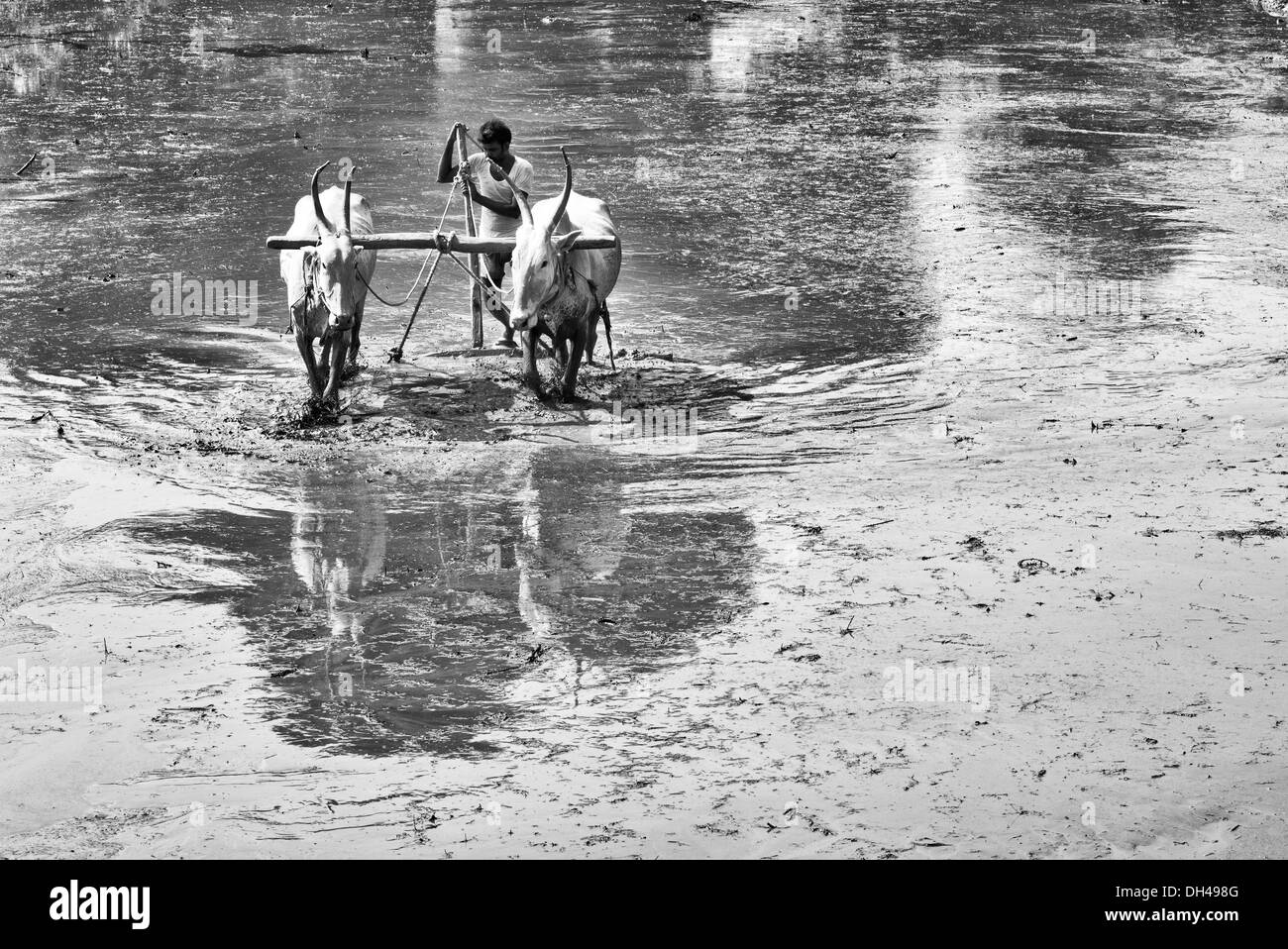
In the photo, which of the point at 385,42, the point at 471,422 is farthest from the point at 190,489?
the point at 385,42

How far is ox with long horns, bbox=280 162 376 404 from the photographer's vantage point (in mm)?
10609

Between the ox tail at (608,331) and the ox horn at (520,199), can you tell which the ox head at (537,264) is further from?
the ox tail at (608,331)

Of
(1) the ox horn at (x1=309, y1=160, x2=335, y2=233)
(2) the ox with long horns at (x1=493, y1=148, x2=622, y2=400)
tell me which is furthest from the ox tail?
(1) the ox horn at (x1=309, y1=160, x2=335, y2=233)

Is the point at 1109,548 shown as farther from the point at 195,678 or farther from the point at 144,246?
the point at 144,246

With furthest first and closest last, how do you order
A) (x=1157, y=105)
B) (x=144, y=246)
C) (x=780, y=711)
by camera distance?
(x=1157, y=105) → (x=144, y=246) → (x=780, y=711)

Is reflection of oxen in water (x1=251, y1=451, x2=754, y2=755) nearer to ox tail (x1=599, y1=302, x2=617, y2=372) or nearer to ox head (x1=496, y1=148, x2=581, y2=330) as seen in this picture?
ox head (x1=496, y1=148, x2=581, y2=330)

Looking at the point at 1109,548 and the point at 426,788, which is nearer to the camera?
the point at 426,788

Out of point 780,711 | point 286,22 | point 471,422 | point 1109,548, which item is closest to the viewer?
point 780,711

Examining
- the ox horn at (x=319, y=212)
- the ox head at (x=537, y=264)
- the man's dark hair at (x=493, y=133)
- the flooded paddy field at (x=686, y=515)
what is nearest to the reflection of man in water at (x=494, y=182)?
the man's dark hair at (x=493, y=133)

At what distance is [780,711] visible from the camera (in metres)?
7.16

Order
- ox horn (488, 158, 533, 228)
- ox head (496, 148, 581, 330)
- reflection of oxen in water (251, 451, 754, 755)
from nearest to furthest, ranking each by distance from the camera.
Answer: reflection of oxen in water (251, 451, 754, 755)
ox head (496, 148, 581, 330)
ox horn (488, 158, 533, 228)

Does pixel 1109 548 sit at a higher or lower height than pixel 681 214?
lower

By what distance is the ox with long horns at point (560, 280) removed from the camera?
10.8 m

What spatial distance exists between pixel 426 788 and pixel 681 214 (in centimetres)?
1033
